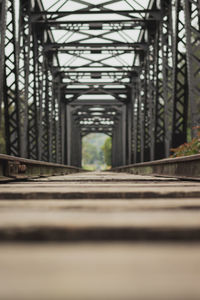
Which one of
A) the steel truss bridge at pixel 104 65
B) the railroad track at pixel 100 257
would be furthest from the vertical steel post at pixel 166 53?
the railroad track at pixel 100 257

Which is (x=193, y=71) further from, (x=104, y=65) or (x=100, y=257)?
(x=104, y=65)

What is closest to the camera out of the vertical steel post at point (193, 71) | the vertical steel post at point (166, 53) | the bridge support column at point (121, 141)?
the vertical steel post at point (193, 71)

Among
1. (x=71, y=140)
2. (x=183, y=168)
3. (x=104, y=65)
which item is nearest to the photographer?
(x=183, y=168)

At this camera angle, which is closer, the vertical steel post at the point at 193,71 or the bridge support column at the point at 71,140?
the vertical steel post at the point at 193,71

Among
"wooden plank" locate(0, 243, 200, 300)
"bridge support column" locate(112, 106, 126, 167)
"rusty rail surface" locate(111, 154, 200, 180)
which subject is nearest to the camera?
"wooden plank" locate(0, 243, 200, 300)

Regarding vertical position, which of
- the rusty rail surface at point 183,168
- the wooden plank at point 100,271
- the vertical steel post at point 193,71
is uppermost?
the vertical steel post at point 193,71

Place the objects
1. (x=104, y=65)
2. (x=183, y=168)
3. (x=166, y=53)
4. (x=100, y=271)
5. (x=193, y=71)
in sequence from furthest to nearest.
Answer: (x=104, y=65) < (x=166, y=53) < (x=193, y=71) < (x=183, y=168) < (x=100, y=271)

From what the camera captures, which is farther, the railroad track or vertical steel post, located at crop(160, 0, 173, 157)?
vertical steel post, located at crop(160, 0, 173, 157)

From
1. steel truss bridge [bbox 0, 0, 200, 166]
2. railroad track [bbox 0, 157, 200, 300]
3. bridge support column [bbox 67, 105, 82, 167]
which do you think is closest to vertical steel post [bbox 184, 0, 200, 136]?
steel truss bridge [bbox 0, 0, 200, 166]

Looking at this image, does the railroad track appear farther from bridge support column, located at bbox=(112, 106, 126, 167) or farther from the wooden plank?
bridge support column, located at bbox=(112, 106, 126, 167)

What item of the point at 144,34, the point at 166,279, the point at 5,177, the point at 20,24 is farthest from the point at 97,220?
the point at 144,34

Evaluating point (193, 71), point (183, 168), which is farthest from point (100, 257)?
point (193, 71)

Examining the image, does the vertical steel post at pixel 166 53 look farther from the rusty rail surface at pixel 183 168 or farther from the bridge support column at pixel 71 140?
the bridge support column at pixel 71 140

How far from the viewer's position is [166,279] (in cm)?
58
